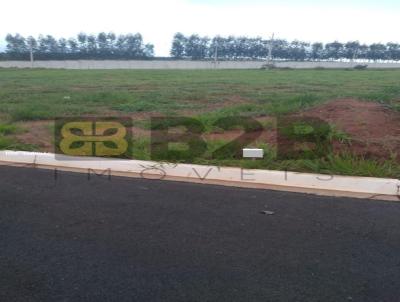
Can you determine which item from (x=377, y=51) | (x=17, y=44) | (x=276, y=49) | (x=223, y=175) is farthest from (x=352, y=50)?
(x=223, y=175)

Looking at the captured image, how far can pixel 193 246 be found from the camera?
2938mm

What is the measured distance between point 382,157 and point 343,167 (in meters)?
0.57

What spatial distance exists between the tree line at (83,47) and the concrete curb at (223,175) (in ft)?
183

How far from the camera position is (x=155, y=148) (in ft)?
19.4

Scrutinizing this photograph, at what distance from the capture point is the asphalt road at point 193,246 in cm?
240

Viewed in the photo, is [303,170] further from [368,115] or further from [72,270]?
[72,270]

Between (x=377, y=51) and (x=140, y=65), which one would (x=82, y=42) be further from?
(x=377, y=51)

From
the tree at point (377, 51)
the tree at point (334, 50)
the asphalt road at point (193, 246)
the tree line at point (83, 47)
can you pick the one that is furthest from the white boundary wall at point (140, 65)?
the asphalt road at point (193, 246)

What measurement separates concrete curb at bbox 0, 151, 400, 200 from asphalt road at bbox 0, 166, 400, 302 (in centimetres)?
30

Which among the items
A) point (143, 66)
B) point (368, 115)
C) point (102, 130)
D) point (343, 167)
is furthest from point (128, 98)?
point (143, 66)

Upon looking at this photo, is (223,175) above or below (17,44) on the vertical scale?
below

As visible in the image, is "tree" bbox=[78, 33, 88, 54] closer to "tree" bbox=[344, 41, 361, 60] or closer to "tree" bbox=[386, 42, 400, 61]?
"tree" bbox=[344, 41, 361, 60]

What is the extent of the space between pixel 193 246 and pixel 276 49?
7266 centimetres

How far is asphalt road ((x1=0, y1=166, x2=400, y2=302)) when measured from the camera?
94.6 inches
